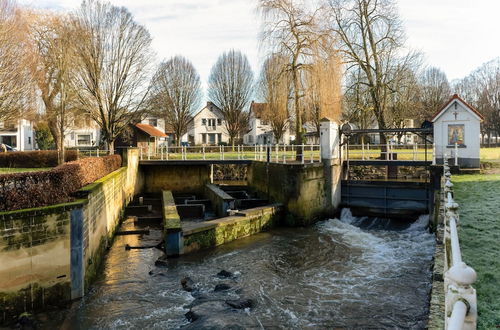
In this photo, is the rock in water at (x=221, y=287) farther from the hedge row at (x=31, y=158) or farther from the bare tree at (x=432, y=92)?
the bare tree at (x=432, y=92)

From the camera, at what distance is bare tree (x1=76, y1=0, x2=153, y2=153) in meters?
26.3

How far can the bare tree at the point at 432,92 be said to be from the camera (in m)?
42.8

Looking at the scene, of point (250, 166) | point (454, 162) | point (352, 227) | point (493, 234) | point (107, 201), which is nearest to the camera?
point (493, 234)

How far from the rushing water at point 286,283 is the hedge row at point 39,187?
2.47 metres

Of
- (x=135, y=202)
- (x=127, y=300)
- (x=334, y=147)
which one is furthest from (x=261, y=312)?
(x=135, y=202)

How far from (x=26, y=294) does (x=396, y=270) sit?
9138 millimetres

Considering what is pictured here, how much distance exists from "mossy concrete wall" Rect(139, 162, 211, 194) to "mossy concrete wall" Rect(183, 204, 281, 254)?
9.79 metres

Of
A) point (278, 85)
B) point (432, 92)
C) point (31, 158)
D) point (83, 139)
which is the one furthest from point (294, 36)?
point (83, 139)

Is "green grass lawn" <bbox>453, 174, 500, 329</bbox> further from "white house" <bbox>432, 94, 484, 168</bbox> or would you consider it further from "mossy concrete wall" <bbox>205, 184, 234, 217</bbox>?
"mossy concrete wall" <bbox>205, 184, 234, 217</bbox>

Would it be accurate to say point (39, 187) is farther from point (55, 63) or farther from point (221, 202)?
point (55, 63)

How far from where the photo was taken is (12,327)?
281 inches

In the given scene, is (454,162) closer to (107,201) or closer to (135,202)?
(107,201)

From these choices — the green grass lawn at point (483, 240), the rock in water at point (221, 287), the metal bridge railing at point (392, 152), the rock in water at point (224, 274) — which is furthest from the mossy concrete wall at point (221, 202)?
the green grass lawn at point (483, 240)

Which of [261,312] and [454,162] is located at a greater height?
[454,162]
